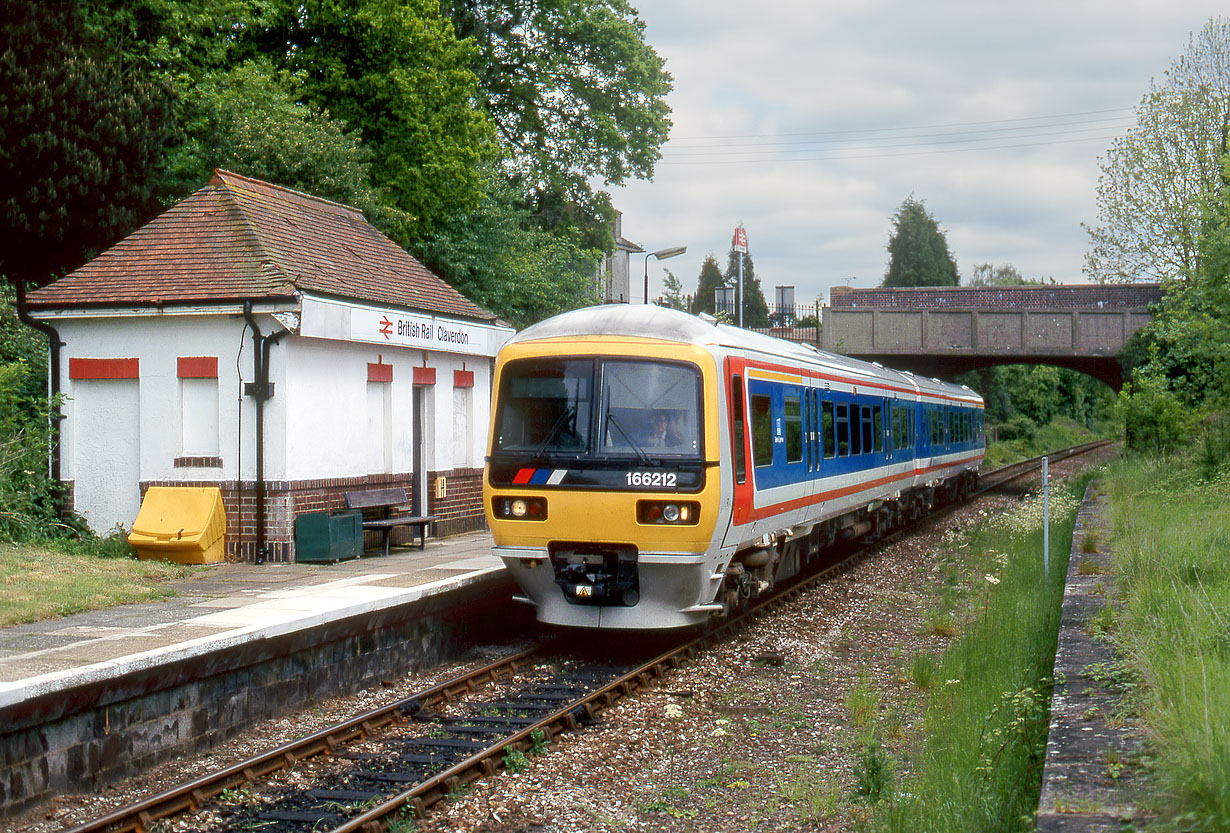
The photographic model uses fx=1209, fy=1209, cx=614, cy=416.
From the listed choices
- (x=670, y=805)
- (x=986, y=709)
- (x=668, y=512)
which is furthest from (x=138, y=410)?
(x=986, y=709)

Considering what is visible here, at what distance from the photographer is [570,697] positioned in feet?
29.6

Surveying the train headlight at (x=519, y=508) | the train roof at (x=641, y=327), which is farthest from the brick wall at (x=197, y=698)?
the train roof at (x=641, y=327)

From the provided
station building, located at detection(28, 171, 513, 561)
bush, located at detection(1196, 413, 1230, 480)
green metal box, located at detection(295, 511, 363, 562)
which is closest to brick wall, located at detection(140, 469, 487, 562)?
station building, located at detection(28, 171, 513, 561)

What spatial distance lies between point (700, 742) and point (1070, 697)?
2454 mm

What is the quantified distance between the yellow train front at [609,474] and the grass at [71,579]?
3323 millimetres

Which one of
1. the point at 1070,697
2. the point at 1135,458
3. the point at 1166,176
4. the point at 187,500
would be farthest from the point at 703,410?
the point at 1166,176

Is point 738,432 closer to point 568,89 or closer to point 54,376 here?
point 54,376

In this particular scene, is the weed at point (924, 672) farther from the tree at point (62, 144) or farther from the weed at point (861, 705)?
the tree at point (62, 144)

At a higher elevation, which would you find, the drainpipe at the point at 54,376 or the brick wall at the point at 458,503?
the drainpipe at the point at 54,376

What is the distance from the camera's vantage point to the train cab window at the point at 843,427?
1477cm

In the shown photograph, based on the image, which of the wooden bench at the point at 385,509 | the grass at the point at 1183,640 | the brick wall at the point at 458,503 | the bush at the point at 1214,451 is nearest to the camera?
the grass at the point at 1183,640

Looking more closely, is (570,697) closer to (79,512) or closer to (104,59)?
(79,512)

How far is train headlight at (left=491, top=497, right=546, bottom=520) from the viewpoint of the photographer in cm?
1000

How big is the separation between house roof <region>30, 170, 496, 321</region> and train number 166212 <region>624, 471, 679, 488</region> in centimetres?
522
